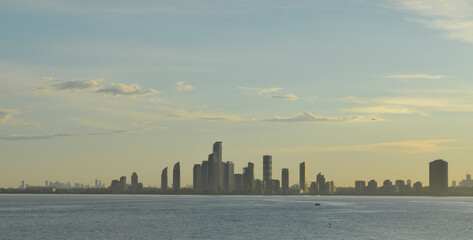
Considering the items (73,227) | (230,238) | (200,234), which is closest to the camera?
(230,238)

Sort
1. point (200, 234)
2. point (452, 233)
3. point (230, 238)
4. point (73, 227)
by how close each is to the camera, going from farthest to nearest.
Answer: point (73, 227), point (452, 233), point (200, 234), point (230, 238)

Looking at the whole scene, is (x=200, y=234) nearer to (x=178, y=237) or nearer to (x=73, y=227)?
(x=178, y=237)

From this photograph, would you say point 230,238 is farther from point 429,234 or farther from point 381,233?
point 429,234

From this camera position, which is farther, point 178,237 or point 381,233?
point 381,233

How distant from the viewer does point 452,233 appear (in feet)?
462

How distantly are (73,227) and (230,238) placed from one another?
46727mm

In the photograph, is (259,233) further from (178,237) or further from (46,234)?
(46,234)

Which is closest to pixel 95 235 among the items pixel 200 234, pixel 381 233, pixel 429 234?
pixel 200 234

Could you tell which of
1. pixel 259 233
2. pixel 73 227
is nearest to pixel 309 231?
pixel 259 233

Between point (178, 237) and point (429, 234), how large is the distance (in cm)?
5573

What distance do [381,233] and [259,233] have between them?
26.6m

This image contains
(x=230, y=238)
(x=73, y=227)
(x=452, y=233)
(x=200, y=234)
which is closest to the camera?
(x=230, y=238)

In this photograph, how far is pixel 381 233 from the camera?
135125 millimetres

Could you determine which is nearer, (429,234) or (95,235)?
(95,235)
